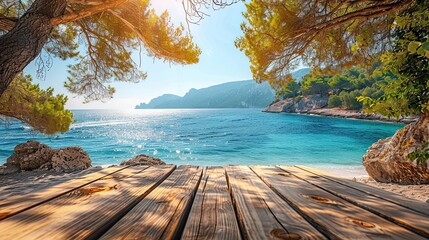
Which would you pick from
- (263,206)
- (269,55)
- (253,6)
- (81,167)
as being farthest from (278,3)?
(81,167)

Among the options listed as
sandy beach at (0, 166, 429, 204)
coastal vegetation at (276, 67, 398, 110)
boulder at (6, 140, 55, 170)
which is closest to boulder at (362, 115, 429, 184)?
sandy beach at (0, 166, 429, 204)

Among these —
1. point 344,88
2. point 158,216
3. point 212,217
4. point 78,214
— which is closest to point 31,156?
point 78,214

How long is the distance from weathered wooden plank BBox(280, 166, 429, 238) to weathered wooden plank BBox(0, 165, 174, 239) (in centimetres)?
101

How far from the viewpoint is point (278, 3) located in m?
4.70

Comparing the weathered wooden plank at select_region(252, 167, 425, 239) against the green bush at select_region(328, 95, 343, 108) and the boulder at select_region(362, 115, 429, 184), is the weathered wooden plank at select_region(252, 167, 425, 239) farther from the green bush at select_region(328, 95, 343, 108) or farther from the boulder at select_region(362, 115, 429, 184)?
the green bush at select_region(328, 95, 343, 108)

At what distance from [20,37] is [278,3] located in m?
4.41

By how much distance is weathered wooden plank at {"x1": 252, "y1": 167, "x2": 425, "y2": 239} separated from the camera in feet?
2.32

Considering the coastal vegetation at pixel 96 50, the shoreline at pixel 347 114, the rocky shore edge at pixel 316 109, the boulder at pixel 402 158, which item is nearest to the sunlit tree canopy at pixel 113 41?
the coastal vegetation at pixel 96 50

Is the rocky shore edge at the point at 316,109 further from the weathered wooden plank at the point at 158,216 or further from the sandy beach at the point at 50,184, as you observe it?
the weathered wooden plank at the point at 158,216

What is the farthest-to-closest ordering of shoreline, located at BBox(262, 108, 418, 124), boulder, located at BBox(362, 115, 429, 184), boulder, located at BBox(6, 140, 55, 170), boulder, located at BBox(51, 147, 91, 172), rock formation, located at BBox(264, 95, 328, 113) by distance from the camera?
rock formation, located at BBox(264, 95, 328, 113), shoreline, located at BBox(262, 108, 418, 124), boulder, located at BBox(6, 140, 55, 170), boulder, located at BBox(51, 147, 91, 172), boulder, located at BBox(362, 115, 429, 184)

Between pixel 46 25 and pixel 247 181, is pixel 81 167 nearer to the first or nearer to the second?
pixel 46 25

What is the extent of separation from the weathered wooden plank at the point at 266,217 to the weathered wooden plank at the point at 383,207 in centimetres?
34

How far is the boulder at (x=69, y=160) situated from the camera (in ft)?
25.2

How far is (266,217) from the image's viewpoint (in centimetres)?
83
